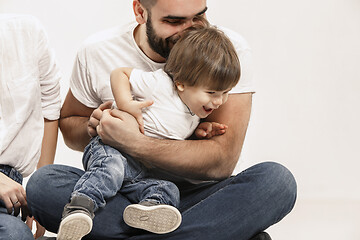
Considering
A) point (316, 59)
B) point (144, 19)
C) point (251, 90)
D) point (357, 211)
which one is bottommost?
point (357, 211)

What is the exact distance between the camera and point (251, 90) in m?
2.54

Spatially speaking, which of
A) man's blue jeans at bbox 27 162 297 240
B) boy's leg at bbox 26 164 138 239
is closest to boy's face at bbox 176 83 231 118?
man's blue jeans at bbox 27 162 297 240

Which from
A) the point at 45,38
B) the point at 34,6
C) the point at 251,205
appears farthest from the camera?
the point at 34,6

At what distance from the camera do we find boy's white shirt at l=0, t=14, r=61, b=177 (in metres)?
2.45

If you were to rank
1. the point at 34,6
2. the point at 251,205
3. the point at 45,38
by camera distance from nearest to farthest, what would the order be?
the point at 251,205 → the point at 45,38 → the point at 34,6

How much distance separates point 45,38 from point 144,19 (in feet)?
1.13

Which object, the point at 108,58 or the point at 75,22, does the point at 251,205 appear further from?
the point at 75,22

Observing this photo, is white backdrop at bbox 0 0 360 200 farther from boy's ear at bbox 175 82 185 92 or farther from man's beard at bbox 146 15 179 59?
boy's ear at bbox 175 82 185 92

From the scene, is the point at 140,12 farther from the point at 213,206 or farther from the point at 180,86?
the point at 213,206

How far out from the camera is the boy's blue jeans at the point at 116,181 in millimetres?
2090

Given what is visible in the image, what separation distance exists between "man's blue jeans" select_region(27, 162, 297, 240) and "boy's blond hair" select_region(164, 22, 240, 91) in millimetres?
299

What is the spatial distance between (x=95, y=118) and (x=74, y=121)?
0.93 feet

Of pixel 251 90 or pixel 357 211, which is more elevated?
pixel 251 90

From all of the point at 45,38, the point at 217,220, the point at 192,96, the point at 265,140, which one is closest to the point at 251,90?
the point at 192,96
